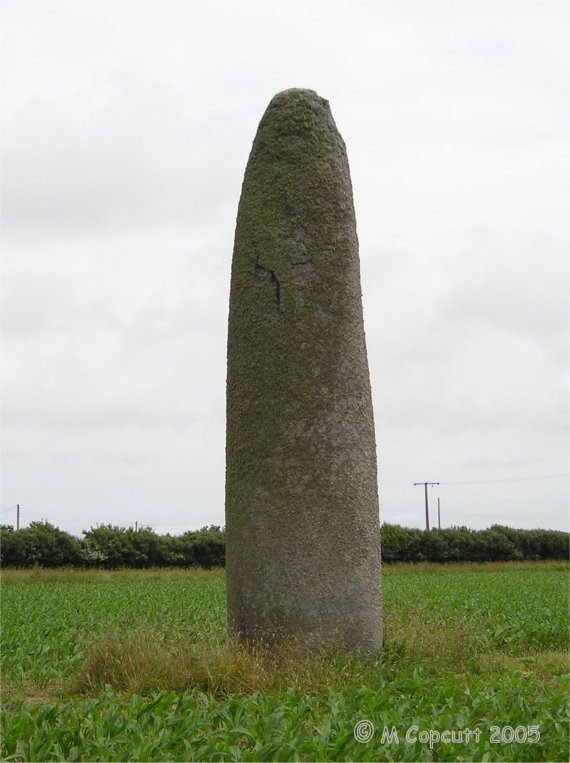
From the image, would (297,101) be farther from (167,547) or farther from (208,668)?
(167,547)

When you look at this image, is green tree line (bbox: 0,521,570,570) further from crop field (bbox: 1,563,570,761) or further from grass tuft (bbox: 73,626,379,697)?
grass tuft (bbox: 73,626,379,697)

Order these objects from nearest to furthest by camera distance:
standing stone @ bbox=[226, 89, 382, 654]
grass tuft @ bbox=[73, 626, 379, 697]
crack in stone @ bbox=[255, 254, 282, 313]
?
grass tuft @ bbox=[73, 626, 379, 697]
standing stone @ bbox=[226, 89, 382, 654]
crack in stone @ bbox=[255, 254, 282, 313]

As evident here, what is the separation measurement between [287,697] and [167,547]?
2340 centimetres

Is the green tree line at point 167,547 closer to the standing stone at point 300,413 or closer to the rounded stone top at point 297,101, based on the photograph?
the standing stone at point 300,413

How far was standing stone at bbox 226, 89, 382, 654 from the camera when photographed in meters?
6.73

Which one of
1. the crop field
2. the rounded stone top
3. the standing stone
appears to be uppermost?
the rounded stone top

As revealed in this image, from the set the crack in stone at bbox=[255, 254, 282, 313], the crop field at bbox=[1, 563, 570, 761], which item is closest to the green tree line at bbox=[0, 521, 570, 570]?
the crop field at bbox=[1, 563, 570, 761]

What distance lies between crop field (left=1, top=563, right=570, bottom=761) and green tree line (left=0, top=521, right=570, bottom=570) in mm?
16990

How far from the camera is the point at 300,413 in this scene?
6.87 m

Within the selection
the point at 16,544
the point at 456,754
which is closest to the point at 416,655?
the point at 456,754

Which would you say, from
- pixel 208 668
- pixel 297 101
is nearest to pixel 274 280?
pixel 297 101

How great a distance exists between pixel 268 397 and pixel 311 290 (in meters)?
1.03

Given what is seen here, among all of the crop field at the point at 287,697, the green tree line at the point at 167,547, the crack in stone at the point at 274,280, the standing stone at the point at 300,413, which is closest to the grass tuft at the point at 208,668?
the crop field at the point at 287,697

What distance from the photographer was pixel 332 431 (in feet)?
22.6
